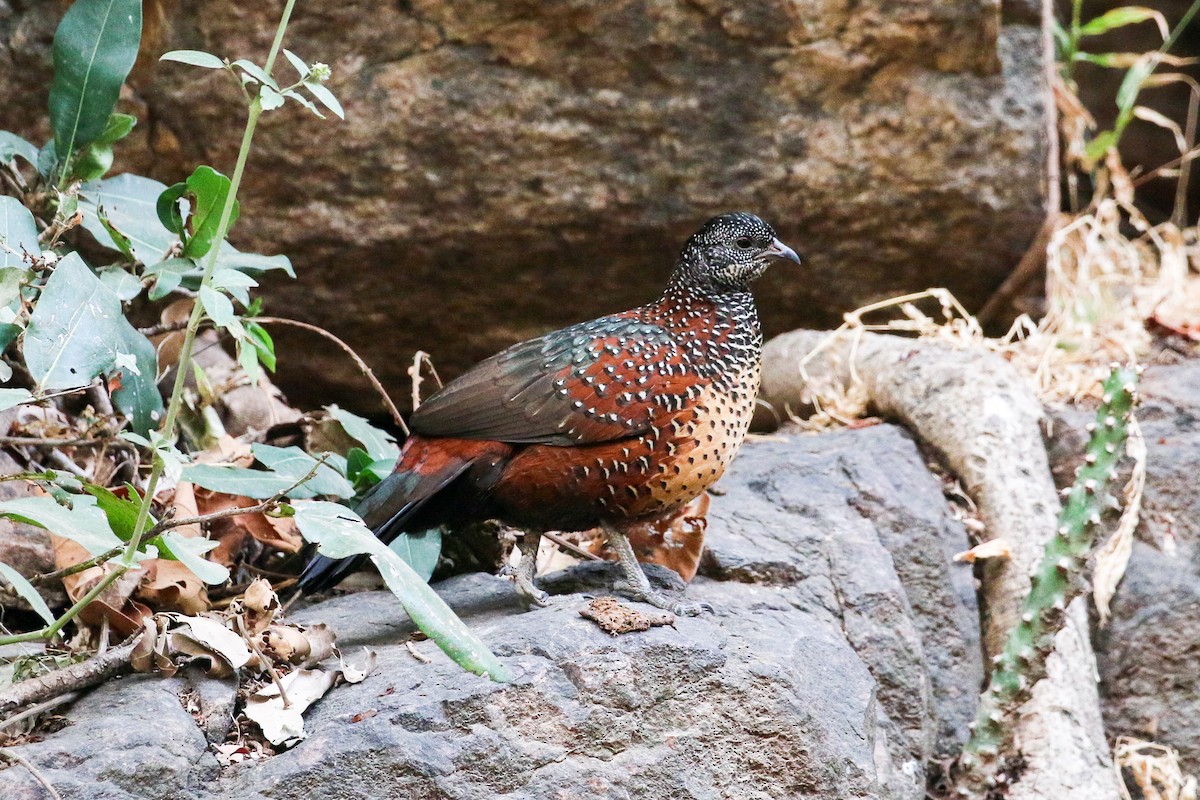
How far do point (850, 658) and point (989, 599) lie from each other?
46.6 inches

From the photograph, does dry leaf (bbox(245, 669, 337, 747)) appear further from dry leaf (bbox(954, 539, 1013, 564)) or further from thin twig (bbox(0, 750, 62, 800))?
dry leaf (bbox(954, 539, 1013, 564))

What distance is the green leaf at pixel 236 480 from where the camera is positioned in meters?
2.97

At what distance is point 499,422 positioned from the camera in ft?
10.8

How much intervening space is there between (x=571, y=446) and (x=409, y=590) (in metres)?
0.92

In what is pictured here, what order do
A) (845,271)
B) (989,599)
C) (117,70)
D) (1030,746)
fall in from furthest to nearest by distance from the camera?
(845,271)
(989,599)
(1030,746)
(117,70)

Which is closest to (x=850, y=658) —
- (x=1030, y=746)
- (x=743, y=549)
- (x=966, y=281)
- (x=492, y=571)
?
(x=743, y=549)

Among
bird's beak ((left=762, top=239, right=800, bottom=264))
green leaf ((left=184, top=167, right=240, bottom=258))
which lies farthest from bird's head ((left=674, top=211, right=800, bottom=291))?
green leaf ((left=184, top=167, right=240, bottom=258))

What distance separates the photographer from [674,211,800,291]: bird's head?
12.1 feet

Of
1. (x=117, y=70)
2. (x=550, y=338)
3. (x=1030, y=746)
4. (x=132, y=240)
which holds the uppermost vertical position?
(x=117, y=70)

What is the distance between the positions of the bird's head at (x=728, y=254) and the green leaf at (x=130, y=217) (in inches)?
57.3

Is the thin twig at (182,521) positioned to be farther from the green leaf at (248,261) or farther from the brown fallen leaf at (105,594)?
the green leaf at (248,261)

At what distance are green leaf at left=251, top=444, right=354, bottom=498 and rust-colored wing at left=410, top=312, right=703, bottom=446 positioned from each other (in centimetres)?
25

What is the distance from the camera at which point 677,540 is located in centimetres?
365

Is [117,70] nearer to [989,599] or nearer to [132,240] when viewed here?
[132,240]
